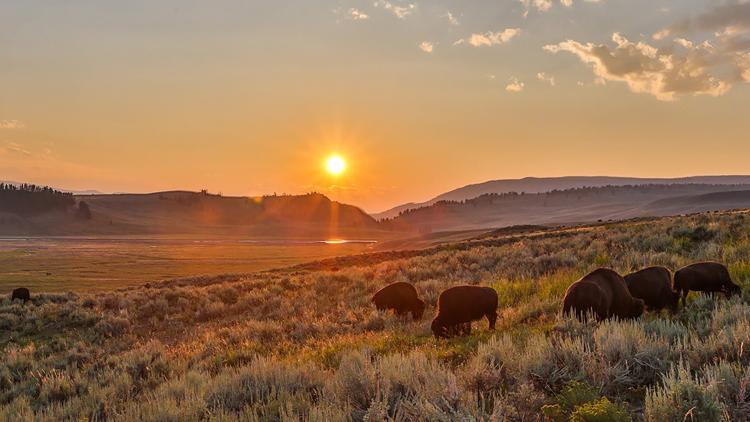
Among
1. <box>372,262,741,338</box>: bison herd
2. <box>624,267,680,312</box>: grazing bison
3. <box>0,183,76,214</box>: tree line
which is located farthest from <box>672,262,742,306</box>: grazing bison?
<box>0,183,76,214</box>: tree line

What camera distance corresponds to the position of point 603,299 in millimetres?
7141

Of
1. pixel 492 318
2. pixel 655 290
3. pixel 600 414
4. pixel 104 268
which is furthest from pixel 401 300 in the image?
pixel 104 268

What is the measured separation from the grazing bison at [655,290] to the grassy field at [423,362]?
361 millimetres

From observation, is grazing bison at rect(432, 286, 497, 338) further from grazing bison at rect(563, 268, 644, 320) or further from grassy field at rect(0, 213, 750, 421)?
grazing bison at rect(563, 268, 644, 320)

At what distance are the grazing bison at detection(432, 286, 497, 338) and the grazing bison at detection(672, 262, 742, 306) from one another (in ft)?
11.1

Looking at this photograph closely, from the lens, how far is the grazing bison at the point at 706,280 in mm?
8211

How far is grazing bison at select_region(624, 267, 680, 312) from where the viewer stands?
7879 millimetres

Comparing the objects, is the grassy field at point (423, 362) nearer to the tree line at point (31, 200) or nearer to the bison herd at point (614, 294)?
the bison herd at point (614, 294)

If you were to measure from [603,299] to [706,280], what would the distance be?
2.65 metres

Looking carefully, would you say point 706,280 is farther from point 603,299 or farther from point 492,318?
point 492,318

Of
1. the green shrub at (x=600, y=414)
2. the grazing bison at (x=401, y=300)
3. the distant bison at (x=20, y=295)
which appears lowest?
the distant bison at (x=20, y=295)

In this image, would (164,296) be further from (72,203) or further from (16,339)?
(72,203)

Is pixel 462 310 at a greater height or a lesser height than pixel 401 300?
greater

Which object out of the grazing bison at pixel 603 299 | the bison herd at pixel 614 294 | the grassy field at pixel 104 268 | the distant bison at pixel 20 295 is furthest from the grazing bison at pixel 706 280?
the grassy field at pixel 104 268
